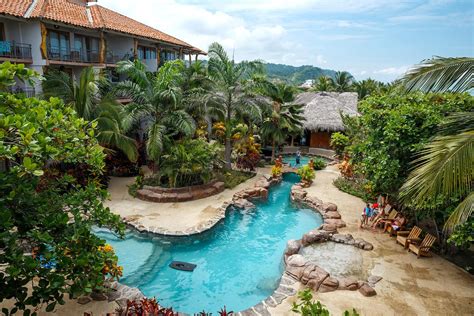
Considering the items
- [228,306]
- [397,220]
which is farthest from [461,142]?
[397,220]

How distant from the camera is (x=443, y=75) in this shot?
5.98m

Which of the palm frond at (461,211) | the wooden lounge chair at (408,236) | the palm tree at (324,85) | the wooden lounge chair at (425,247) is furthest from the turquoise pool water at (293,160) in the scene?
the palm frond at (461,211)

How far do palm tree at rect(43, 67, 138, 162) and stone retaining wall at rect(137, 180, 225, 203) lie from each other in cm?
176

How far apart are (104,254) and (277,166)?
14.9m

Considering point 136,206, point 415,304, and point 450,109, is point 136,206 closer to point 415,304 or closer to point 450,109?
point 415,304

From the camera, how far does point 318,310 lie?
531 centimetres

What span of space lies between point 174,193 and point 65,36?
11071 mm

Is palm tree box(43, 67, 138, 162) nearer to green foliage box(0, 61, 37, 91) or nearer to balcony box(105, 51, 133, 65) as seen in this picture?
balcony box(105, 51, 133, 65)

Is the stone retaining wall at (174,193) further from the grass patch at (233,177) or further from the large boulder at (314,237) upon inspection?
the large boulder at (314,237)

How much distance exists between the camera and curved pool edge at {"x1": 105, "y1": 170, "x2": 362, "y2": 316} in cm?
772

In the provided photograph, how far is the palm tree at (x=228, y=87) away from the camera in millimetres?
16500

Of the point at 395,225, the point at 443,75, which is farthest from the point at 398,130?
the point at 443,75

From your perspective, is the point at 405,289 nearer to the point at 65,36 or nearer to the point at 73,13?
the point at 65,36

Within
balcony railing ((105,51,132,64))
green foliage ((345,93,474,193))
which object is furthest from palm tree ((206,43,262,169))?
balcony railing ((105,51,132,64))
